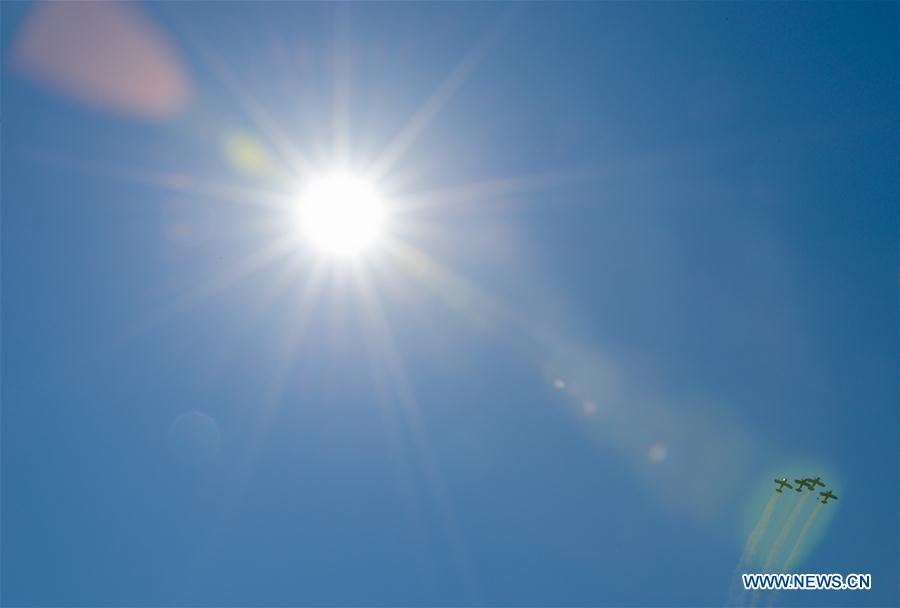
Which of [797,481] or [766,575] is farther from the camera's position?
[797,481]

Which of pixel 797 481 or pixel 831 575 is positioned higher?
pixel 797 481

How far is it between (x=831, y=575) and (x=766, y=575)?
23.8 feet

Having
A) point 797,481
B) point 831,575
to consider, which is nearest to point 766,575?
point 831,575

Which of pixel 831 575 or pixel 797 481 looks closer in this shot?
pixel 831 575

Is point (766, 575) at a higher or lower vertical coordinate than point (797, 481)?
lower

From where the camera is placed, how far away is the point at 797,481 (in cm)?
7712

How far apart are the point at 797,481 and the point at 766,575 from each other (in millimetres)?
13522

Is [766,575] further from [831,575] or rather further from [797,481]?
[797,481]

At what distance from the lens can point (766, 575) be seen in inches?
2840
